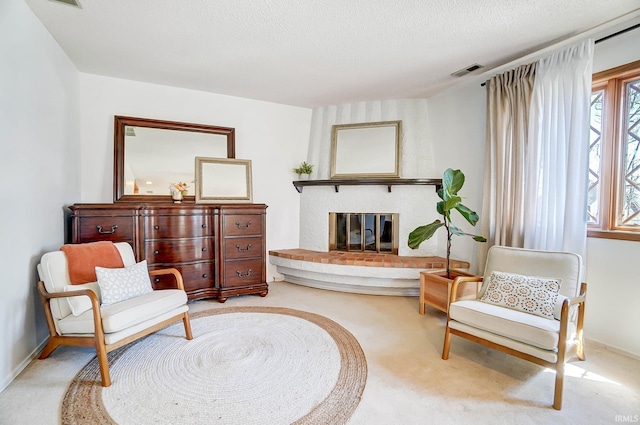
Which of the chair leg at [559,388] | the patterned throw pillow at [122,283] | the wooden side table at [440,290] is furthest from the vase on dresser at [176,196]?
the chair leg at [559,388]

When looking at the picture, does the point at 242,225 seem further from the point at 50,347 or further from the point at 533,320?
the point at 533,320

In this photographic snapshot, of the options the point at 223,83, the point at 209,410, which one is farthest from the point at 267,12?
the point at 209,410

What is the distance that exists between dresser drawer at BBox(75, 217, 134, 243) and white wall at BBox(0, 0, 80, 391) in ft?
0.59

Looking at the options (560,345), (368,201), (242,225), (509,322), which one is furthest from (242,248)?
(560,345)

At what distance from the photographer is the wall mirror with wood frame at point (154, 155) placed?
10.9ft

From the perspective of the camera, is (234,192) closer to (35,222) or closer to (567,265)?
(35,222)

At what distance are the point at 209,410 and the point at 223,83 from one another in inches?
128

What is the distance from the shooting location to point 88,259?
88.5 inches

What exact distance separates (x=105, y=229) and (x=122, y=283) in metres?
0.89

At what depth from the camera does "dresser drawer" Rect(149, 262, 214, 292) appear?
9.87 feet

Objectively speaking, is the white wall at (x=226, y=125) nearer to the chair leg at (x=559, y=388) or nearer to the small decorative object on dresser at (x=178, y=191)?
the small decorative object on dresser at (x=178, y=191)

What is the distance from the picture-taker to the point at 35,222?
219 cm

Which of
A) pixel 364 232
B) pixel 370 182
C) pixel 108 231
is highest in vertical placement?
pixel 370 182

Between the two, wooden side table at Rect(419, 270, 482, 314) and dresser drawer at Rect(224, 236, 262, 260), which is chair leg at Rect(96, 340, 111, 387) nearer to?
dresser drawer at Rect(224, 236, 262, 260)
